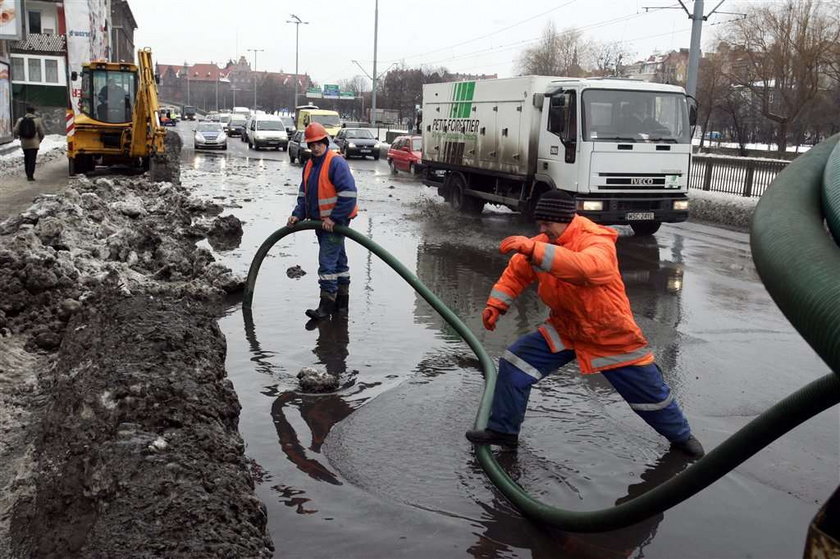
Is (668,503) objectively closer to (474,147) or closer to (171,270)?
(171,270)

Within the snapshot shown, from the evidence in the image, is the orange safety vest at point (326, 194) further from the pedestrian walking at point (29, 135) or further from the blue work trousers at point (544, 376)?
the pedestrian walking at point (29, 135)

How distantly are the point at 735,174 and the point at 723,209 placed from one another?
2865 mm

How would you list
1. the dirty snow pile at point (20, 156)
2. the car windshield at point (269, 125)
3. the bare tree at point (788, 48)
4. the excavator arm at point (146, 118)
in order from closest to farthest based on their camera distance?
1. the excavator arm at point (146, 118)
2. the dirty snow pile at point (20, 156)
3. the bare tree at point (788, 48)
4. the car windshield at point (269, 125)

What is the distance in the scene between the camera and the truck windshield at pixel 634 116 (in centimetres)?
1366

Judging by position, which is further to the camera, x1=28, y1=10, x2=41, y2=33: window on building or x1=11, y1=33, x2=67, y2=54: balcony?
x1=28, y1=10, x2=41, y2=33: window on building

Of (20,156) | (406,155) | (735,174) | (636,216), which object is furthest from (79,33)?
A: (636,216)

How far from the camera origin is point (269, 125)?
44031 mm

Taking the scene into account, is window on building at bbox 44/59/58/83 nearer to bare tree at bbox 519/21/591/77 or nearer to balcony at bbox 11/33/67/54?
balcony at bbox 11/33/67/54

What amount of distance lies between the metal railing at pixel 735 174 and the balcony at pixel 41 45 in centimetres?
4171

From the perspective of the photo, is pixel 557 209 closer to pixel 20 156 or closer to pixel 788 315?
pixel 788 315

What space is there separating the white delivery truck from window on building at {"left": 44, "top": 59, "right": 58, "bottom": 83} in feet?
142

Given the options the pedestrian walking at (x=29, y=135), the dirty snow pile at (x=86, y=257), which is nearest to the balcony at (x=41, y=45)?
the pedestrian walking at (x=29, y=135)

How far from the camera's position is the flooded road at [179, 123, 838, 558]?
406 cm

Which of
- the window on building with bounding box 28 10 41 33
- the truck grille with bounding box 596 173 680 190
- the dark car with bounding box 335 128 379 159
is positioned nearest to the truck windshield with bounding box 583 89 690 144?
the truck grille with bounding box 596 173 680 190
